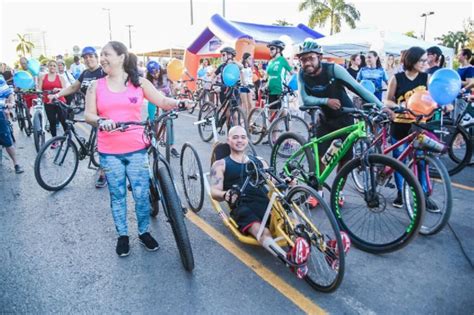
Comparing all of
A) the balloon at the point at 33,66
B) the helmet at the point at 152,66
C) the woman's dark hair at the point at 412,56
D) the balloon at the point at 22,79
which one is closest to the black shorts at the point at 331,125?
the woman's dark hair at the point at 412,56

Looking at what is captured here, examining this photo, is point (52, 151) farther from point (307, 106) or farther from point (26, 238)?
point (307, 106)

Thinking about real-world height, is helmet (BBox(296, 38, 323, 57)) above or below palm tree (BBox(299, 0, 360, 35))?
below

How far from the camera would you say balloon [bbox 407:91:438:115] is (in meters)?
3.51

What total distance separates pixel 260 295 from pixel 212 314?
16.1 inches

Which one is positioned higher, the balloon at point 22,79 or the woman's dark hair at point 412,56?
the woman's dark hair at point 412,56

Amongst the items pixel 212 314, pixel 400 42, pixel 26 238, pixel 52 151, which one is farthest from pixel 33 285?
pixel 400 42

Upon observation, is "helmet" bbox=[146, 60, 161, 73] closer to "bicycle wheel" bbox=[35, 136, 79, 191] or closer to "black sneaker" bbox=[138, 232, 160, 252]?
"bicycle wheel" bbox=[35, 136, 79, 191]

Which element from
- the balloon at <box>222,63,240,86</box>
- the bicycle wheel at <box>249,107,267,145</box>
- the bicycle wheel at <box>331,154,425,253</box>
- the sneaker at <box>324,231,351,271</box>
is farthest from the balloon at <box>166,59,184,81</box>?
the sneaker at <box>324,231,351,271</box>

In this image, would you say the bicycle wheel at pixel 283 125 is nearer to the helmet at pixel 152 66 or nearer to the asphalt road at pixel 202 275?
the helmet at pixel 152 66

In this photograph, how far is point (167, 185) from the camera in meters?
3.16

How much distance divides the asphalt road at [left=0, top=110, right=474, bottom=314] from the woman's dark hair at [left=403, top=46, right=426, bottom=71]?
1826mm

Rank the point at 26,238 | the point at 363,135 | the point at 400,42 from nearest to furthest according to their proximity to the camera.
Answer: the point at 363,135
the point at 26,238
the point at 400,42

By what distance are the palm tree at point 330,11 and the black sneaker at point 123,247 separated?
32.2 metres

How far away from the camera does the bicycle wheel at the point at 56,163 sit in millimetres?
5211
